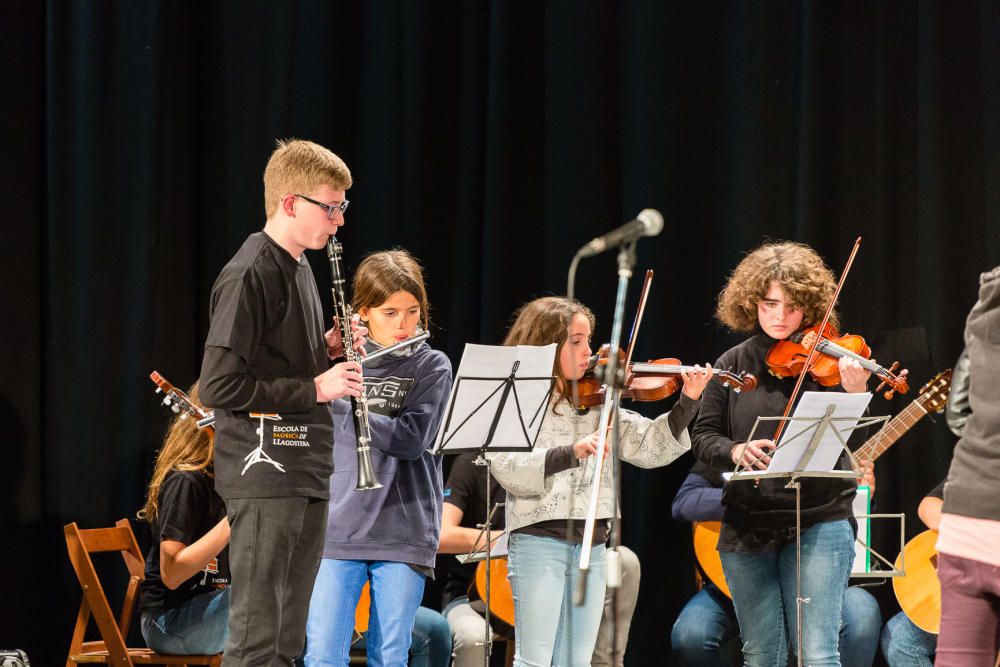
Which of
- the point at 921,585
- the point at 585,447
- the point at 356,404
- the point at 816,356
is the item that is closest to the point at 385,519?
the point at 356,404

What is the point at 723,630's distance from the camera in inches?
177

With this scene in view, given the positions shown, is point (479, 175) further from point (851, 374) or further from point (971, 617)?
point (971, 617)

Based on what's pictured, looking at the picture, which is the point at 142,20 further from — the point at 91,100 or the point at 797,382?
the point at 797,382

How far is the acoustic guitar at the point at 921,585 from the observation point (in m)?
4.45

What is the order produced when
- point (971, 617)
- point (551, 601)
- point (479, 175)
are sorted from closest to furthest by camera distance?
1. point (971, 617)
2. point (551, 601)
3. point (479, 175)

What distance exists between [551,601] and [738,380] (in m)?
0.98

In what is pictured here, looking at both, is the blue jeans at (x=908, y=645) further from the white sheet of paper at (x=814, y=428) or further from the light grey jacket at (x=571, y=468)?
the light grey jacket at (x=571, y=468)

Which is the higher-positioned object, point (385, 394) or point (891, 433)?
point (385, 394)

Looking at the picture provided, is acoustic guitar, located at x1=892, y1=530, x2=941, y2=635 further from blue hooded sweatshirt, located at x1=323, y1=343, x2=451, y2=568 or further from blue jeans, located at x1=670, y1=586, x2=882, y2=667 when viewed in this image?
blue hooded sweatshirt, located at x1=323, y1=343, x2=451, y2=568

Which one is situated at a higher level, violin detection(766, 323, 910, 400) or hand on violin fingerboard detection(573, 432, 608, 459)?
violin detection(766, 323, 910, 400)

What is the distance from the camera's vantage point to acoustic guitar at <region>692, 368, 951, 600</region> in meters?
4.39

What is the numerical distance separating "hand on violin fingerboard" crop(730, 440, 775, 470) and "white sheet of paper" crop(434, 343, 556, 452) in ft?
2.28

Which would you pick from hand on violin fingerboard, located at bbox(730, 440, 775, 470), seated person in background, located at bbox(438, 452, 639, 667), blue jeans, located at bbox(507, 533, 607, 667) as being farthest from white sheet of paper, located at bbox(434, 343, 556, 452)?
seated person in background, located at bbox(438, 452, 639, 667)

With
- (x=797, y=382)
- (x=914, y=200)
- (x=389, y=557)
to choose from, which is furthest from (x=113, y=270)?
(x=914, y=200)
